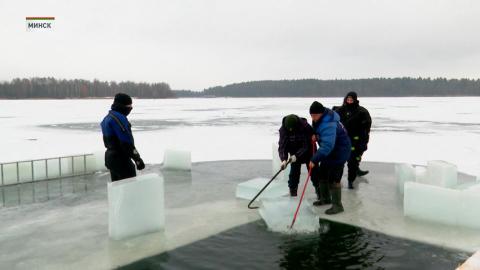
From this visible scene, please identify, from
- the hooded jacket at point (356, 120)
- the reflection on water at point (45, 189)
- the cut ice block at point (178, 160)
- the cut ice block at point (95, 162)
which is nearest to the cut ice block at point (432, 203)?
the hooded jacket at point (356, 120)

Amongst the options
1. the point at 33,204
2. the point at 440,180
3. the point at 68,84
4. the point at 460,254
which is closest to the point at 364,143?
the point at 440,180

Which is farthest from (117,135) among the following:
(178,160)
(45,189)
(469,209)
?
(469,209)

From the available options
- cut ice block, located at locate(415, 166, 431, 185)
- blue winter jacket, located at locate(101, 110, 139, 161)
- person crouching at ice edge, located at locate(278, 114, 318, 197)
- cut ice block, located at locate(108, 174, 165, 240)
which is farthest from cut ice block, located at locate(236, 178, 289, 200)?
cut ice block, located at locate(415, 166, 431, 185)

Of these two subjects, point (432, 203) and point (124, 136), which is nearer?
point (124, 136)

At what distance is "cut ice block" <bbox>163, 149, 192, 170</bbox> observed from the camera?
8.62m

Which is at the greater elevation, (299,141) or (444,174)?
(299,141)

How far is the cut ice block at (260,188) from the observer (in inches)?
235

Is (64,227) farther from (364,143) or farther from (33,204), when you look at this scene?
(364,143)

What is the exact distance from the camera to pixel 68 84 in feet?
308

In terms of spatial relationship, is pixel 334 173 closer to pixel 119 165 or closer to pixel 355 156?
pixel 355 156

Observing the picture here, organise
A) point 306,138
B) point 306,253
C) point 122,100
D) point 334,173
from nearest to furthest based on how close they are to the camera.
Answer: point 306,253 → point 122,100 → point 334,173 → point 306,138

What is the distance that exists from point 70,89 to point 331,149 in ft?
319

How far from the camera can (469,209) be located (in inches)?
181

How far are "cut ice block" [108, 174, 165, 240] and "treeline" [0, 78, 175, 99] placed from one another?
9428 cm
